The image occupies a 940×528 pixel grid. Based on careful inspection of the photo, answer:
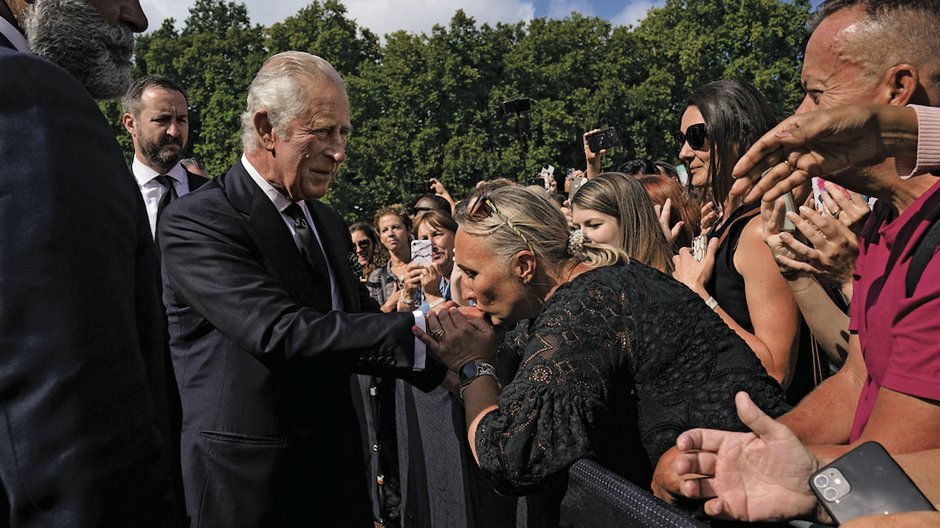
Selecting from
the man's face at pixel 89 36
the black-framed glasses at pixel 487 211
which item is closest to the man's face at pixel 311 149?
the black-framed glasses at pixel 487 211

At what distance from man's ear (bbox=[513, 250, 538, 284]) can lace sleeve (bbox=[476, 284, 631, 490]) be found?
55cm

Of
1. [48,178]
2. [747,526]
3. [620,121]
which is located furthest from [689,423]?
[620,121]

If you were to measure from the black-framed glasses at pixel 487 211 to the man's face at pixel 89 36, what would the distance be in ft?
4.50

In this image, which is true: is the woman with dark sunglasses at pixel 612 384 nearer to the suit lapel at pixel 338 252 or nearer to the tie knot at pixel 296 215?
the suit lapel at pixel 338 252

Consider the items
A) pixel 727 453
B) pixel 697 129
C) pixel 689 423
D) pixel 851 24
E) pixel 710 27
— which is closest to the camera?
pixel 727 453

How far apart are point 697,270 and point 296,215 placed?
1.70m

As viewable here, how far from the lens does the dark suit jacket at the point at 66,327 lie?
1.44 metres

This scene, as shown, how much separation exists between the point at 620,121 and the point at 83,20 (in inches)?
1653

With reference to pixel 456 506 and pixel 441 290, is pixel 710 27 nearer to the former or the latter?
pixel 441 290

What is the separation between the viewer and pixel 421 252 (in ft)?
20.2

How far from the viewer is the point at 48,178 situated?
1.48 meters

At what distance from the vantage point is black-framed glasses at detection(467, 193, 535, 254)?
304 cm

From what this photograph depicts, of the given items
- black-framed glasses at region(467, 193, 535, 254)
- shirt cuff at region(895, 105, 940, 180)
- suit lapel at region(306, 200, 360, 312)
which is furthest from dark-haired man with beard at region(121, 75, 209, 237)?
shirt cuff at region(895, 105, 940, 180)

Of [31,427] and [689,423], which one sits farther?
[689,423]
